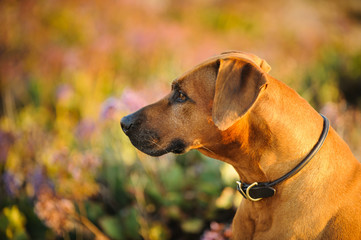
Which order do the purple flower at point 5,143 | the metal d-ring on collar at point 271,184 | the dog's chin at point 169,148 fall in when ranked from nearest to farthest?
the metal d-ring on collar at point 271,184 → the dog's chin at point 169,148 → the purple flower at point 5,143

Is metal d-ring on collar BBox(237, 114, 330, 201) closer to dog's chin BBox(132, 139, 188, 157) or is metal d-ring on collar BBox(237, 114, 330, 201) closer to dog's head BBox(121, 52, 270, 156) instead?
dog's head BBox(121, 52, 270, 156)

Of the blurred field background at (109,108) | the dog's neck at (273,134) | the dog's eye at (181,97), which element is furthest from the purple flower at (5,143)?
the dog's neck at (273,134)

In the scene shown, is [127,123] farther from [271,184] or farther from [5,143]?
[5,143]

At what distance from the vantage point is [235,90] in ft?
5.49

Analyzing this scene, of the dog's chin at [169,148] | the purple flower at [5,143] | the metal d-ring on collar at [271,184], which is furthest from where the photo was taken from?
the purple flower at [5,143]

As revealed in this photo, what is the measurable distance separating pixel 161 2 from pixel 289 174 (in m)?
17.9

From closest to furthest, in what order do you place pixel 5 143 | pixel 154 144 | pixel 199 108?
pixel 199 108
pixel 154 144
pixel 5 143

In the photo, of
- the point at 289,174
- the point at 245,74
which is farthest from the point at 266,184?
the point at 245,74

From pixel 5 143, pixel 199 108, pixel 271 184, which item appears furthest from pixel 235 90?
pixel 5 143

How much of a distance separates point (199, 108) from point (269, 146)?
18.9 inches

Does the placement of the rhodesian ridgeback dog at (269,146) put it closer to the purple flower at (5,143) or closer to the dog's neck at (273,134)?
the dog's neck at (273,134)

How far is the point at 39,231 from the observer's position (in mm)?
3447

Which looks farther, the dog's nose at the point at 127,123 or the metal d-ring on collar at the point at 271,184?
the dog's nose at the point at 127,123

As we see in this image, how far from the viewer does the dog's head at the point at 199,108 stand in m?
1.67
